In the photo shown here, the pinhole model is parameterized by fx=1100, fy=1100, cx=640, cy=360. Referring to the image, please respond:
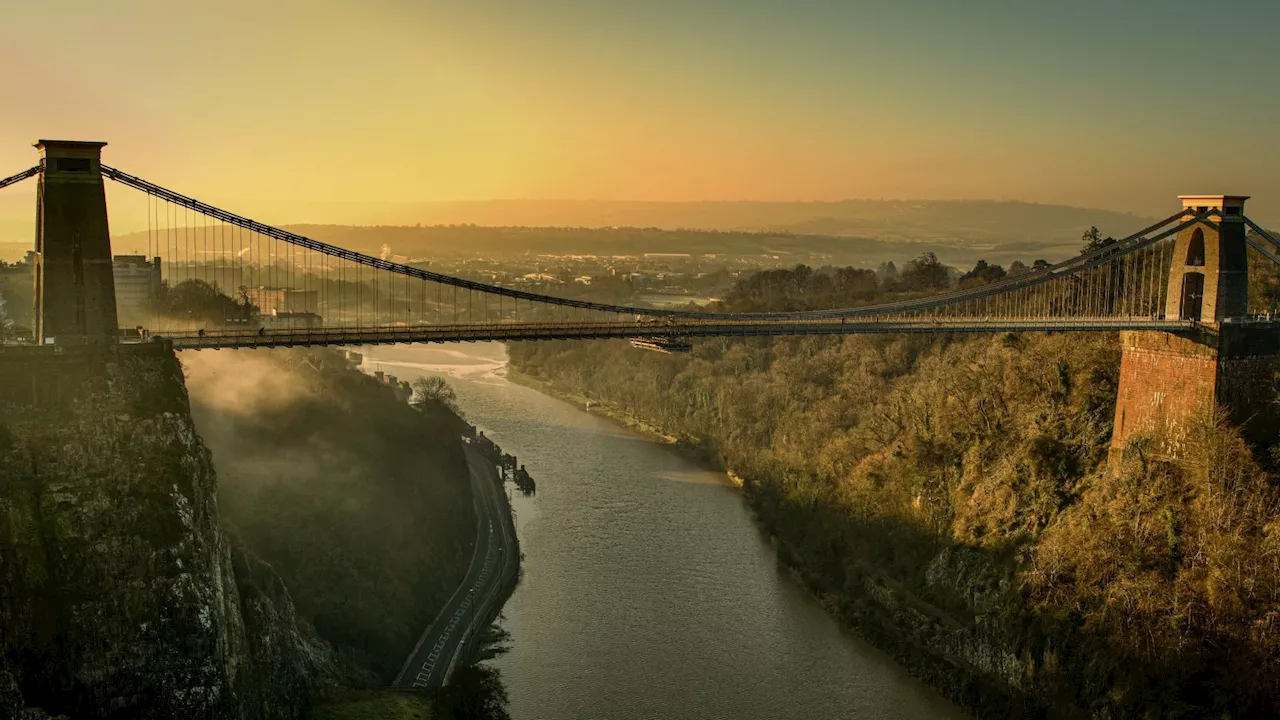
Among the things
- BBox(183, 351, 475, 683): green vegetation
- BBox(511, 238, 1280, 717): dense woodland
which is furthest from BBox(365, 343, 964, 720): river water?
BBox(183, 351, 475, 683): green vegetation

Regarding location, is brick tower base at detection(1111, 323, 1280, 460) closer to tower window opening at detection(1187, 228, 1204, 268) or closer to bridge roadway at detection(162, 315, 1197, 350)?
bridge roadway at detection(162, 315, 1197, 350)

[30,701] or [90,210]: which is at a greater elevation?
[90,210]

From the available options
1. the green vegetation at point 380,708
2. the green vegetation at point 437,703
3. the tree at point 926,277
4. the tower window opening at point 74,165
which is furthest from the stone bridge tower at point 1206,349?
the tree at point 926,277

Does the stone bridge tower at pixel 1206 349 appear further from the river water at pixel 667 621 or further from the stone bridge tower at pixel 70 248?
the stone bridge tower at pixel 70 248

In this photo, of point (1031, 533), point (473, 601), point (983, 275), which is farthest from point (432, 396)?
point (983, 275)

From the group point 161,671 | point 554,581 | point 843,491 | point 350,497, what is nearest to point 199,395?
point 350,497

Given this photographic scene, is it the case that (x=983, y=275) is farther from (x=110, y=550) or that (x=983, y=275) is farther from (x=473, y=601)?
(x=110, y=550)

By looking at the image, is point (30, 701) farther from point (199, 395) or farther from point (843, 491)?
point (843, 491)
